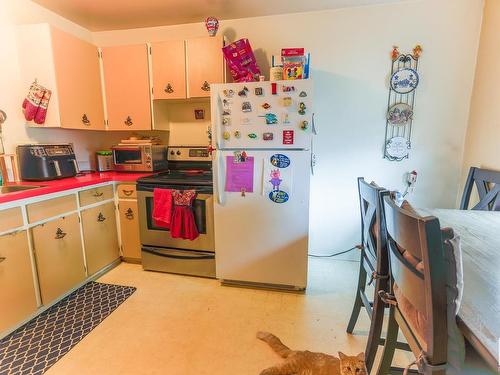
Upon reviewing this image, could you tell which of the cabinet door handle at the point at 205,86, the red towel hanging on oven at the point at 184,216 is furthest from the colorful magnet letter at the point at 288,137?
the cabinet door handle at the point at 205,86

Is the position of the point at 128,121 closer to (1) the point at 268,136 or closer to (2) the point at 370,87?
(1) the point at 268,136

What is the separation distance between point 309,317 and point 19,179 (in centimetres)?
252

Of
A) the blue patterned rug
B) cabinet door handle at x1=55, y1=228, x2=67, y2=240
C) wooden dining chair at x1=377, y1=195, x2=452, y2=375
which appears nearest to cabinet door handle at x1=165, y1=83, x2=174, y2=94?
cabinet door handle at x1=55, y1=228, x2=67, y2=240

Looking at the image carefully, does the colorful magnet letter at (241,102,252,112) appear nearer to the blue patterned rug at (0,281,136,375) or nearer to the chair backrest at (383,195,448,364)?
the chair backrest at (383,195,448,364)

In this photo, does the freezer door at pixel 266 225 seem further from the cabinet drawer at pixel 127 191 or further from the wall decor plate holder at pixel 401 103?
the wall decor plate holder at pixel 401 103

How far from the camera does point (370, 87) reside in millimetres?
2418

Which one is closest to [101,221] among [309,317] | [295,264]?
[295,264]

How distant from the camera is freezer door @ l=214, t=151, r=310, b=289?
6.53 feet

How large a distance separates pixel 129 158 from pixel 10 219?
4.02 ft

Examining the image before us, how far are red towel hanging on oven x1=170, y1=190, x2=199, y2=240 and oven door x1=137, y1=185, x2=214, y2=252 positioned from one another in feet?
0.15

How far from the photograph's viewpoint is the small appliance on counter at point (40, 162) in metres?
2.13

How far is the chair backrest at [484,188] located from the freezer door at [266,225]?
1.30 meters

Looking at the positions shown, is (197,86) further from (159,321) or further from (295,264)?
(159,321)

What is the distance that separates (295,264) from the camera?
83.0 inches
